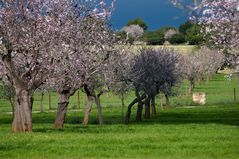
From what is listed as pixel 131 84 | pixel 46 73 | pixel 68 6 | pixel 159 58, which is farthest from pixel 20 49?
pixel 159 58

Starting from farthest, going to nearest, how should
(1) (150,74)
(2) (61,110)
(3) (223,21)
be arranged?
(1) (150,74) < (2) (61,110) < (3) (223,21)

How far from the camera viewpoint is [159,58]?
58.0m

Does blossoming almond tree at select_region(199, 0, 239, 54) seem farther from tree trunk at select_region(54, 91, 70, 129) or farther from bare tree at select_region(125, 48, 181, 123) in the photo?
bare tree at select_region(125, 48, 181, 123)

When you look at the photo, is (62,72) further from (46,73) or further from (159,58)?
(159,58)

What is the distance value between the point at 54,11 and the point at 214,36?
912cm

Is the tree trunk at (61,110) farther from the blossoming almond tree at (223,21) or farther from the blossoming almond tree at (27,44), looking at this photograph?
the blossoming almond tree at (223,21)

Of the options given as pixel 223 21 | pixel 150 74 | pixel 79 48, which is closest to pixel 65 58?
pixel 79 48

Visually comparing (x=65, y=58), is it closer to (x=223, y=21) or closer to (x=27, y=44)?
(x=27, y=44)

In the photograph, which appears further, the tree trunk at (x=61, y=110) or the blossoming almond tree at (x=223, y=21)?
the tree trunk at (x=61, y=110)

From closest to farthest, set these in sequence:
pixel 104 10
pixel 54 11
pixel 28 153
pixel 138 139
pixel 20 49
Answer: pixel 28 153, pixel 138 139, pixel 20 49, pixel 54 11, pixel 104 10

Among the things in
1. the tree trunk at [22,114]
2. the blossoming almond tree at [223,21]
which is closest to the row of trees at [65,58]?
the tree trunk at [22,114]

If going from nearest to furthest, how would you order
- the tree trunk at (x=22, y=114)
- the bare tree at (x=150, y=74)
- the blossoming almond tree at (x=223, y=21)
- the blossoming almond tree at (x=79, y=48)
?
the blossoming almond tree at (x=223, y=21) < the tree trunk at (x=22, y=114) < the blossoming almond tree at (x=79, y=48) < the bare tree at (x=150, y=74)

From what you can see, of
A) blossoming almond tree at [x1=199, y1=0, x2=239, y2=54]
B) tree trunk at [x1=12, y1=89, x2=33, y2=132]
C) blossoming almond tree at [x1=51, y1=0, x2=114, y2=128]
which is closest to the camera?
blossoming almond tree at [x1=199, y1=0, x2=239, y2=54]

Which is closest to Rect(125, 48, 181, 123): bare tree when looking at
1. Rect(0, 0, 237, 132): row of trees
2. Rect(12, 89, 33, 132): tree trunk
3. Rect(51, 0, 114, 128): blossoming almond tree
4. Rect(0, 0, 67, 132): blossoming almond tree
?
Rect(0, 0, 237, 132): row of trees
